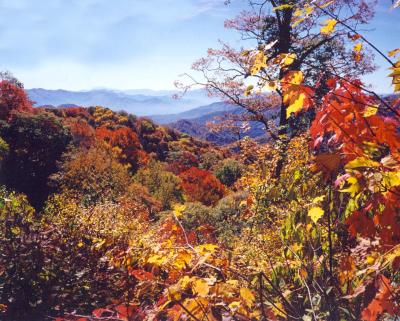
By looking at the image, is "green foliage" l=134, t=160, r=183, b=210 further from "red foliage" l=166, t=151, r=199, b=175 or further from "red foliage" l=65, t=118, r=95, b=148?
"red foliage" l=166, t=151, r=199, b=175

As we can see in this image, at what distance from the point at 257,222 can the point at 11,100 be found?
23.1m

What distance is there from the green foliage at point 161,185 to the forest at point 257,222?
116 millimetres

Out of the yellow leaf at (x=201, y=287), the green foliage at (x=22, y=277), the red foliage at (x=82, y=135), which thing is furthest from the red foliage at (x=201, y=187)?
the yellow leaf at (x=201, y=287)

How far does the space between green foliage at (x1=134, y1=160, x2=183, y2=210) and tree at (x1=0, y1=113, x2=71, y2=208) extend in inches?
188

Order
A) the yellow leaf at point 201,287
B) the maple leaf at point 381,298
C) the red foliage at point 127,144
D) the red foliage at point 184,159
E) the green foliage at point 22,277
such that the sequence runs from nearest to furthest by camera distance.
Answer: the maple leaf at point 381,298
the yellow leaf at point 201,287
the green foliage at point 22,277
the red foliage at point 127,144
the red foliage at point 184,159

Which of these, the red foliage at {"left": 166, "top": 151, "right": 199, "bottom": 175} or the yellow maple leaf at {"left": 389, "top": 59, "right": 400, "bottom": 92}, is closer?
the yellow maple leaf at {"left": 389, "top": 59, "right": 400, "bottom": 92}

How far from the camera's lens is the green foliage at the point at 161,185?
1900 centimetres

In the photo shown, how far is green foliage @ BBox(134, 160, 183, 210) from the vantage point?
19.0 meters

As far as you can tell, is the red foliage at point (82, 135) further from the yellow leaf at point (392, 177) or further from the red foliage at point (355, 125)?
the yellow leaf at point (392, 177)

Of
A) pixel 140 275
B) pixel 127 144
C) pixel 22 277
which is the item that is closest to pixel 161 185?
pixel 127 144

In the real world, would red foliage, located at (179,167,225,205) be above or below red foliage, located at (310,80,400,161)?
below

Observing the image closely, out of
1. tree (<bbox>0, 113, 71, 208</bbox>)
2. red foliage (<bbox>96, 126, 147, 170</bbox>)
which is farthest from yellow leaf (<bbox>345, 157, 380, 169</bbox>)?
red foliage (<bbox>96, 126, 147, 170</bbox>)

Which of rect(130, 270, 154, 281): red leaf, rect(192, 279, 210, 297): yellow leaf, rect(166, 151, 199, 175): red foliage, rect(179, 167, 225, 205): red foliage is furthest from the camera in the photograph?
rect(166, 151, 199, 175): red foliage

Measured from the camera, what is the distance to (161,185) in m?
19.8
